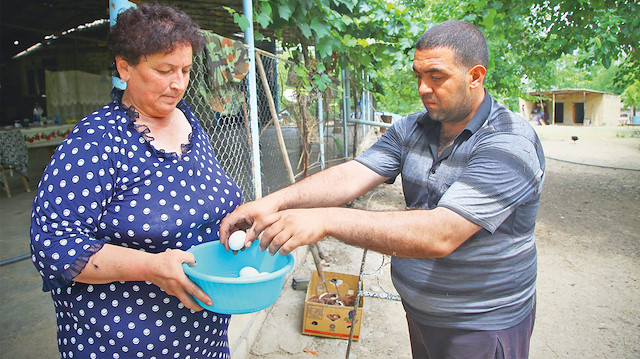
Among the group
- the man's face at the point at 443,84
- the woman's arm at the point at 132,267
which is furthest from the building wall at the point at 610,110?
the woman's arm at the point at 132,267

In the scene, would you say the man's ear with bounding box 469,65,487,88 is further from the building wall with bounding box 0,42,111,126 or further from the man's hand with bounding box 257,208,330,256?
the building wall with bounding box 0,42,111,126

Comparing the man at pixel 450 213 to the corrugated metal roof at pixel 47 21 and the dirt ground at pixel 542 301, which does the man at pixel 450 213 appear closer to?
the dirt ground at pixel 542 301

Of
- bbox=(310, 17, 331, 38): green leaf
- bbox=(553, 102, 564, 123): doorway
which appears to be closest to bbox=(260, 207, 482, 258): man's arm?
bbox=(310, 17, 331, 38): green leaf

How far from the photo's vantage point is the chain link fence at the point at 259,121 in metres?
2.88

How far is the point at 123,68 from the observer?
1.48 meters

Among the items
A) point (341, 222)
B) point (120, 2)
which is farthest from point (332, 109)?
point (341, 222)

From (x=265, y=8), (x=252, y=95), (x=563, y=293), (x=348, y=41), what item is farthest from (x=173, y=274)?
(x=563, y=293)

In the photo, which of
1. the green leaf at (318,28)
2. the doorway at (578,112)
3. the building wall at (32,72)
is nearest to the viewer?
the green leaf at (318,28)

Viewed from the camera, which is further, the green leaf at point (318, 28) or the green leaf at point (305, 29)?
the green leaf at point (318, 28)

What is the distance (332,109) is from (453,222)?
597cm

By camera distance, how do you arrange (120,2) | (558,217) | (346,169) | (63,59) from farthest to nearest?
1. (63,59)
2. (558,217)
3. (346,169)
4. (120,2)

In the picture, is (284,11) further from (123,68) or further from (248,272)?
(248,272)

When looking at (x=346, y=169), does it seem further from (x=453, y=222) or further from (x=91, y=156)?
(x=91, y=156)

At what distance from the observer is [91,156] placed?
4.24 feet
